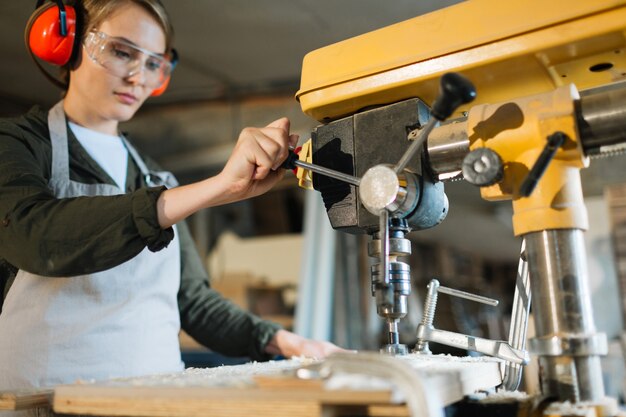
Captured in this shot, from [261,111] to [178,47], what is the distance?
0.77 meters

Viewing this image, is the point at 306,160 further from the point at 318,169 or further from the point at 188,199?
the point at 188,199

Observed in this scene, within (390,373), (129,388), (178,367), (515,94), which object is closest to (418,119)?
(515,94)

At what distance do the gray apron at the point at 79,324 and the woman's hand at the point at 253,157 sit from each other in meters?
0.43

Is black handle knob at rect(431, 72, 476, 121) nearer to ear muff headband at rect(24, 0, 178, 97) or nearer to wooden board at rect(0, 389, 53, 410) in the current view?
wooden board at rect(0, 389, 53, 410)

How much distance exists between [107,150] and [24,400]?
2.64 ft

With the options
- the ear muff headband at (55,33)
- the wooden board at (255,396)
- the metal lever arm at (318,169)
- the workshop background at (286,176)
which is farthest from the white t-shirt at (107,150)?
the workshop background at (286,176)

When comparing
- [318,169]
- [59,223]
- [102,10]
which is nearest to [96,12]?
[102,10]

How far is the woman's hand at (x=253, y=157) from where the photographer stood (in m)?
0.90

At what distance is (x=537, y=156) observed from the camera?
2.39 ft

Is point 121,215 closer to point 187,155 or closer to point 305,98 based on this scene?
point 305,98

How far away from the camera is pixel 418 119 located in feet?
2.89

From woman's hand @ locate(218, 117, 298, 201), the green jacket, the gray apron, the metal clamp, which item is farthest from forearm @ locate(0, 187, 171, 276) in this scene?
the metal clamp

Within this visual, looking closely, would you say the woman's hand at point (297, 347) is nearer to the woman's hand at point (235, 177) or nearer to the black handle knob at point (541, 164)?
the woman's hand at point (235, 177)

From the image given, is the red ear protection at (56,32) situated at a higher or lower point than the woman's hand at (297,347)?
higher
